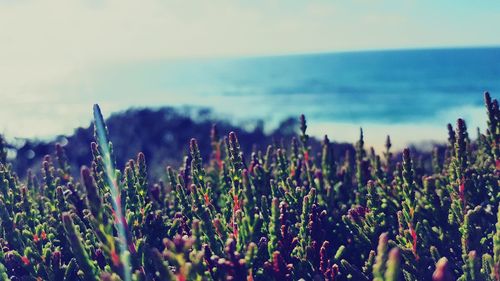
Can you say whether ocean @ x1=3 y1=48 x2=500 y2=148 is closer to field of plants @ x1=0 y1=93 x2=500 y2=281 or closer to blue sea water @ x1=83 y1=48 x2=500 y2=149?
blue sea water @ x1=83 y1=48 x2=500 y2=149

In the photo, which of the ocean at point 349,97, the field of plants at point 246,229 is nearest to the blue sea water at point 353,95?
the ocean at point 349,97

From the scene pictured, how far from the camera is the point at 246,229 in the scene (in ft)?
7.00

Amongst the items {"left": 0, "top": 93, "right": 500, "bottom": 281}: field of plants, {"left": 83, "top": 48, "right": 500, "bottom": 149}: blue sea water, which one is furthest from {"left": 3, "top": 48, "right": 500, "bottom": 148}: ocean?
{"left": 0, "top": 93, "right": 500, "bottom": 281}: field of plants

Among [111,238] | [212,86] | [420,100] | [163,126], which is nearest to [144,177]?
→ [111,238]

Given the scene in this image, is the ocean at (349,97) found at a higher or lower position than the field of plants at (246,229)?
higher

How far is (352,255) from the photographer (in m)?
2.62

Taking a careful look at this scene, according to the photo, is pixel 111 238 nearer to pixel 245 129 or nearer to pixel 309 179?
pixel 309 179

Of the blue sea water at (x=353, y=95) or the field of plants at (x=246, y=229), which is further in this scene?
the blue sea water at (x=353, y=95)

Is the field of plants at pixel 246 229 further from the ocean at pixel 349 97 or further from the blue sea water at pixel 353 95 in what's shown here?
the blue sea water at pixel 353 95

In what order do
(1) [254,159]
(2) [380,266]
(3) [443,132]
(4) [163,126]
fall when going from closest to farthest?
1. (2) [380,266]
2. (1) [254,159]
3. (4) [163,126]
4. (3) [443,132]

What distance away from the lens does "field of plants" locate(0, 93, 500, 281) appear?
75.3 inches

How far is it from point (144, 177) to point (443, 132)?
46719mm

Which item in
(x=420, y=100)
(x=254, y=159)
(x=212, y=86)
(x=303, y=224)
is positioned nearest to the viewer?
(x=303, y=224)

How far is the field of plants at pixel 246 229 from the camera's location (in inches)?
75.3
